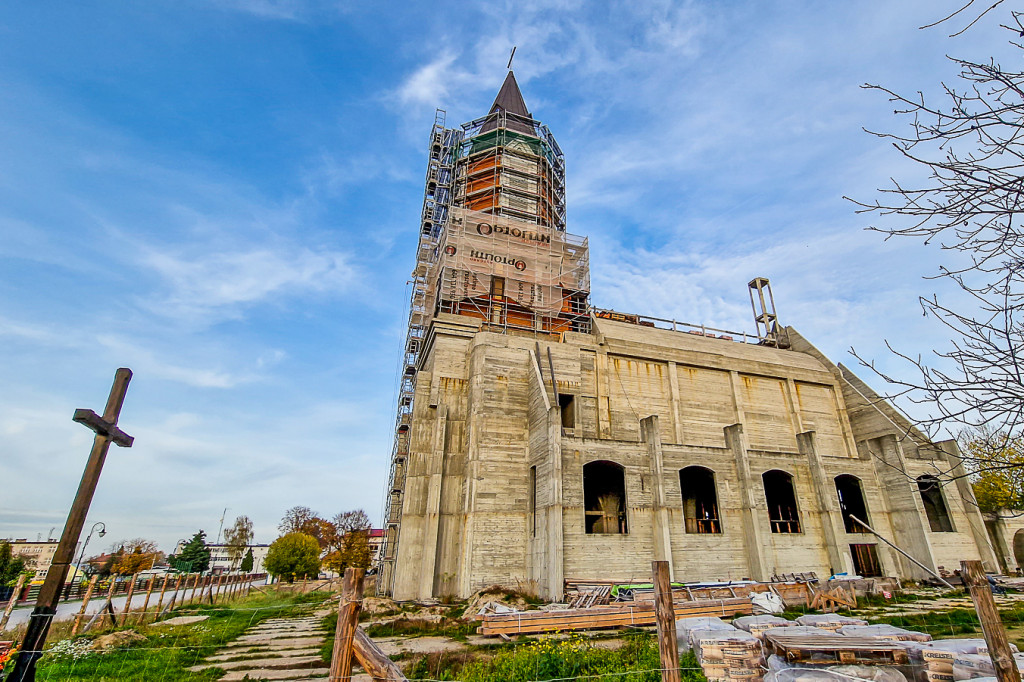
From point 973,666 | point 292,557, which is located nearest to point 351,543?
point 292,557

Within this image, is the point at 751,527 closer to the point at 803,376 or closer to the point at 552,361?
the point at 552,361

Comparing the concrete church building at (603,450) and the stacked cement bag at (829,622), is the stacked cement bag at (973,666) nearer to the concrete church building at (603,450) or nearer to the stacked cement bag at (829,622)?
the stacked cement bag at (829,622)

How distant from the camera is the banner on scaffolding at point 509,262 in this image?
92.9ft

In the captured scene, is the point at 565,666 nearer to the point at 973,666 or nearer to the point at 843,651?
the point at 843,651

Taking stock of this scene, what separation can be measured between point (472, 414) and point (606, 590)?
8.98 metres

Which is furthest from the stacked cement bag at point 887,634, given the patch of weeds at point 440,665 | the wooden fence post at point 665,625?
the patch of weeds at point 440,665

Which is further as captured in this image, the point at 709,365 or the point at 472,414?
the point at 709,365

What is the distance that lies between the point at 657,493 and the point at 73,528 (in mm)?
17858

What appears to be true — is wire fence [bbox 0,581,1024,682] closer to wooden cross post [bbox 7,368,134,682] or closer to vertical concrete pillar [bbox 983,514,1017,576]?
wooden cross post [bbox 7,368,134,682]

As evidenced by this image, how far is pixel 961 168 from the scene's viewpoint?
124 inches

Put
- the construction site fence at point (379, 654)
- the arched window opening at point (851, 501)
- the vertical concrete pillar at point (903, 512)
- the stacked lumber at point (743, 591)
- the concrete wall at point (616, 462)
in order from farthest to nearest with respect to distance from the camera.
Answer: the arched window opening at point (851, 501)
the vertical concrete pillar at point (903, 512)
the concrete wall at point (616, 462)
the stacked lumber at point (743, 591)
the construction site fence at point (379, 654)

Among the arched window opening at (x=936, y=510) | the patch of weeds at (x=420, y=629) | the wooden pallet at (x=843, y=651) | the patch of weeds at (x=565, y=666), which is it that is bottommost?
the patch of weeds at (x=420, y=629)

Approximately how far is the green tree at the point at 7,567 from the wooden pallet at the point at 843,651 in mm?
52485

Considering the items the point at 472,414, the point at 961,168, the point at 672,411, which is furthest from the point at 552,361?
the point at 961,168
